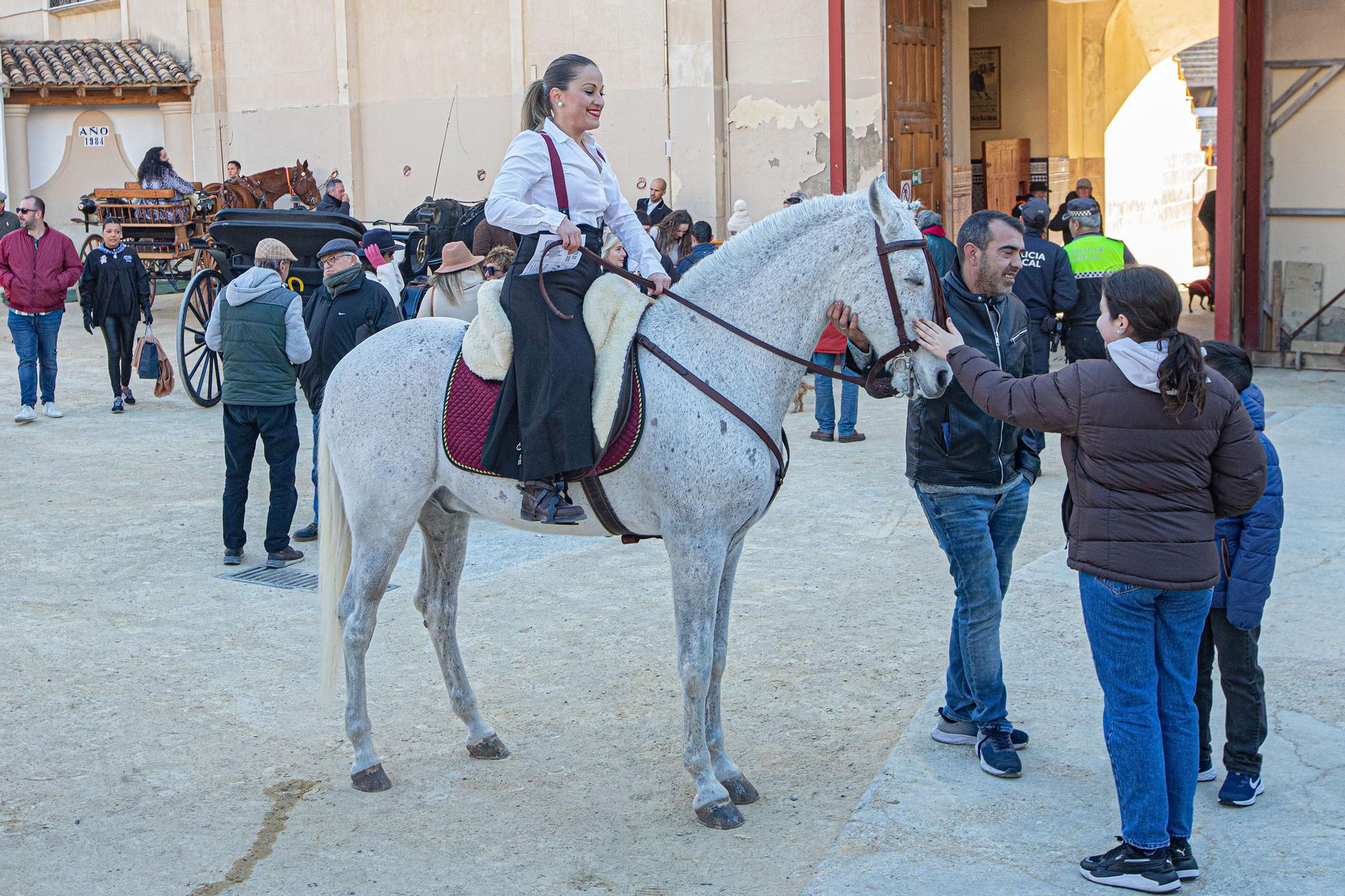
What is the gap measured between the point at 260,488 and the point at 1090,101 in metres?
16.2

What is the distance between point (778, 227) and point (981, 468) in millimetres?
1049

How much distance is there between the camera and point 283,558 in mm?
7582

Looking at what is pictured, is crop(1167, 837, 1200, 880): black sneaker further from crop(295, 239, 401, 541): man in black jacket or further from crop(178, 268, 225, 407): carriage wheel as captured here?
crop(178, 268, 225, 407): carriage wheel

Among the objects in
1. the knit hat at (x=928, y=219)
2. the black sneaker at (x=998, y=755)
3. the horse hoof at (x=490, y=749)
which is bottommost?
the horse hoof at (x=490, y=749)

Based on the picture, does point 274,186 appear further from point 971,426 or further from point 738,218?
point 971,426

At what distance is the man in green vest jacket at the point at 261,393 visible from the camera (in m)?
7.58

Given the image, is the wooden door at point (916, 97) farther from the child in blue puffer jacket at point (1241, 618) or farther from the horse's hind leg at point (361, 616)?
the horse's hind leg at point (361, 616)

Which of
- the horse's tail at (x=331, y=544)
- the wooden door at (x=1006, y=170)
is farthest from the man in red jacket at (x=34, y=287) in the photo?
the wooden door at (x=1006, y=170)

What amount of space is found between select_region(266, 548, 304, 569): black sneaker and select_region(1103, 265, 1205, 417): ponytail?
17.5ft

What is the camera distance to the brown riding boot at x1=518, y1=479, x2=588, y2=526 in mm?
4363

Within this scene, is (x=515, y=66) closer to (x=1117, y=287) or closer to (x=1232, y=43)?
(x=1232, y=43)

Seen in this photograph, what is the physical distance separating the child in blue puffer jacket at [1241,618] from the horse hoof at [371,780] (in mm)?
2733

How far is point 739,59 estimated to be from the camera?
17656 millimetres

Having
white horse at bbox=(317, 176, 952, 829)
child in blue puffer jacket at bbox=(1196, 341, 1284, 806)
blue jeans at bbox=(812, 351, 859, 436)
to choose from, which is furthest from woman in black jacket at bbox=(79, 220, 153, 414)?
child in blue puffer jacket at bbox=(1196, 341, 1284, 806)
